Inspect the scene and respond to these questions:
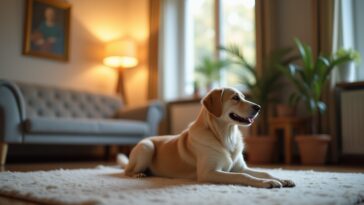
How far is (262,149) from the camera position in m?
3.83

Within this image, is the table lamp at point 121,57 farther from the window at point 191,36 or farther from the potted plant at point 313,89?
the potted plant at point 313,89

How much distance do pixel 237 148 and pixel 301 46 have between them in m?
1.93

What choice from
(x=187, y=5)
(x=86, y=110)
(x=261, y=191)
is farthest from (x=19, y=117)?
(x=187, y=5)

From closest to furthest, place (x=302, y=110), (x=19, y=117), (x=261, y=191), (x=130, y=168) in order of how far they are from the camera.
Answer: (x=261, y=191), (x=130, y=168), (x=19, y=117), (x=302, y=110)

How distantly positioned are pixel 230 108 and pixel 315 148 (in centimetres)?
180

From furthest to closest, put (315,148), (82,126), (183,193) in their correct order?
(82,126)
(315,148)
(183,193)

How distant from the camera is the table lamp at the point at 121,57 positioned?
214 inches

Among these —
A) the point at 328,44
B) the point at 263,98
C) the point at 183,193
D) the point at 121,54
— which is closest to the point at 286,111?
the point at 263,98

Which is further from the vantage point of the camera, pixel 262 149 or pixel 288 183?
pixel 262 149

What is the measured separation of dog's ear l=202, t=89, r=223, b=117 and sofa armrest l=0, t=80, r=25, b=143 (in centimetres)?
230

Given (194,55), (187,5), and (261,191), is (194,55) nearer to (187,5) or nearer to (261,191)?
(187,5)

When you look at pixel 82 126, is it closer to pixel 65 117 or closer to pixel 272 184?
pixel 65 117

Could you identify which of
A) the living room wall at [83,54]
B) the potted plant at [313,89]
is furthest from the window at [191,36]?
the potted plant at [313,89]

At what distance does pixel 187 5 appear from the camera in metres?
5.86
